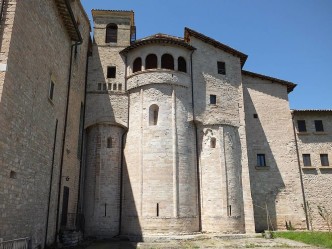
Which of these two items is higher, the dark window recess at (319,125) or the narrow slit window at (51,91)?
the dark window recess at (319,125)

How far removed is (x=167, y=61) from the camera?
825 inches

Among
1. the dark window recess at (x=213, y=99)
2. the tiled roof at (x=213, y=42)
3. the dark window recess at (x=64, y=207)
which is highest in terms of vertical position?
the tiled roof at (x=213, y=42)

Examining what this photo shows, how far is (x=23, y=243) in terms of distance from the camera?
33.1 ft

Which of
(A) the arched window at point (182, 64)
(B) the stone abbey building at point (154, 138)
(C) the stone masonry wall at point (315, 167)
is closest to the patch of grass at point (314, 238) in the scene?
(B) the stone abbey building at point (154, 138)

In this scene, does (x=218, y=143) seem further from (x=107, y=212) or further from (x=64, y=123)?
(x=64, y=123)

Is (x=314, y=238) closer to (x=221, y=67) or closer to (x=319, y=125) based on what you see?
(x=319, y=125)

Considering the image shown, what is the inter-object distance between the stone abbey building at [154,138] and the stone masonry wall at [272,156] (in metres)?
0.07

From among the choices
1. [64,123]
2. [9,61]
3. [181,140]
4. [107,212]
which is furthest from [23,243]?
[181,140]

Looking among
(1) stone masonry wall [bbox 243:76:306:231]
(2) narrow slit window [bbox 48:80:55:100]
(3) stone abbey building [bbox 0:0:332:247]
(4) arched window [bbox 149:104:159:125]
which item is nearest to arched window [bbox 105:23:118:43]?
(3) stone abbey building [bbox 0:0:332:247]

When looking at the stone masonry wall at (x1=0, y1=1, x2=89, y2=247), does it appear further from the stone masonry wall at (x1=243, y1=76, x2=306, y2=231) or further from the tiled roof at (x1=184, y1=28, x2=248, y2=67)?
the stone masonry wall at (x1=243, y1=76, x2=306, y2=231)

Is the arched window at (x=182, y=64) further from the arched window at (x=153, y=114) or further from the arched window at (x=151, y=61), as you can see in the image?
the arched window at (x=153, y=114)

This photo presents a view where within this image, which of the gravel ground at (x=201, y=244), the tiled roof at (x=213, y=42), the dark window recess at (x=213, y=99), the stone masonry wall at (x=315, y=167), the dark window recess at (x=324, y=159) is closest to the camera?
the gravel ground at (x=201, y=244)

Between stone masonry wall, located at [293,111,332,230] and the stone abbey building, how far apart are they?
0.08 metres

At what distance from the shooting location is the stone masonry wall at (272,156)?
2097 centimetres
